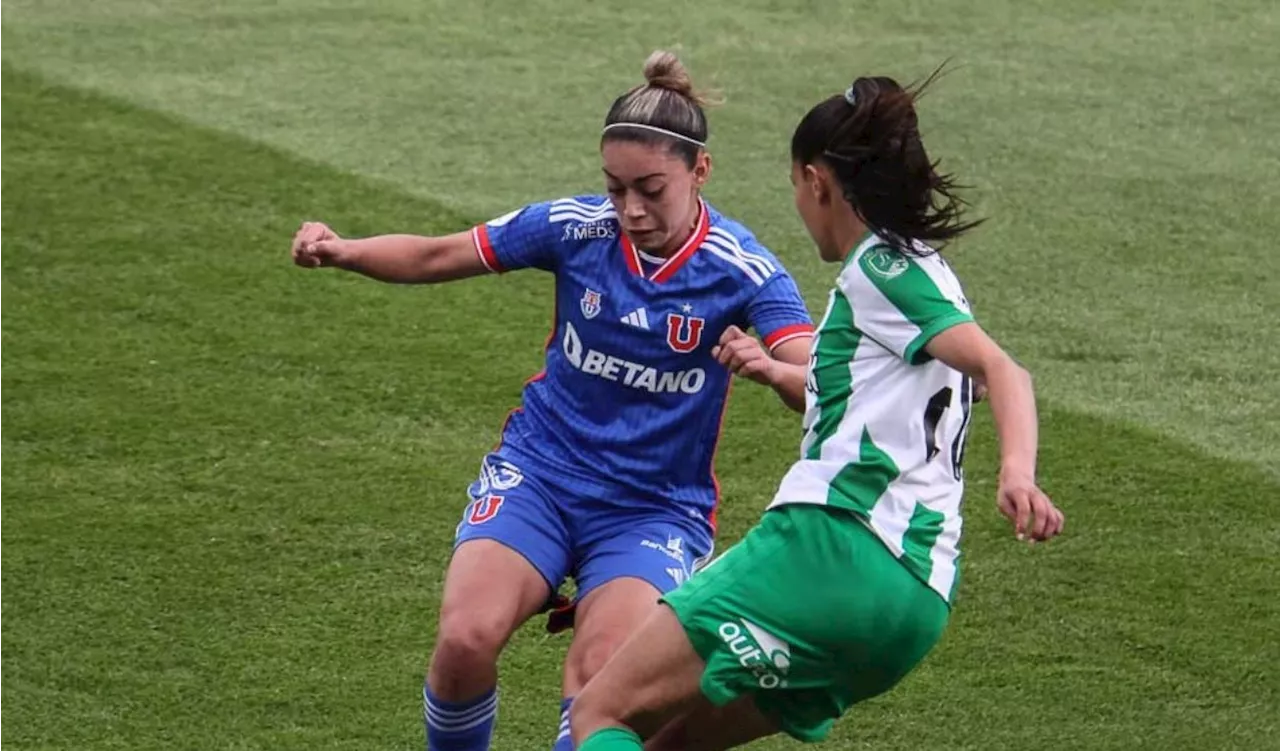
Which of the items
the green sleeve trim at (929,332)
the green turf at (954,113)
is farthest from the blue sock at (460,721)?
the green turf at (954,113)

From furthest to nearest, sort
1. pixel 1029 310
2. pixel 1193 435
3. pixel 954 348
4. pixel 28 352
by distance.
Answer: pixel 1029 310 < pixel 28 352 < pixel 1193 435 < pixel 954 348

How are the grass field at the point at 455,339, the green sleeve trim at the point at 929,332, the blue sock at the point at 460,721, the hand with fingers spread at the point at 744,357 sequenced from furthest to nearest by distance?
→ the grass field at the point at 455,339 → the blue sock at the point at 460,721 → the hand with fingers spread at the point at 744,357 → the green sleeve trim at the point at 929,332

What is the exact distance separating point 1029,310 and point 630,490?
3974 mm

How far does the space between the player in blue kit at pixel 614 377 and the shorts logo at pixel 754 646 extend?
74 cm

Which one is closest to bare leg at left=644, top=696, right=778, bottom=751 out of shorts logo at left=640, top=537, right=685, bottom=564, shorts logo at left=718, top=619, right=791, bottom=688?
shorts logo at left=718, top=619, right=791, bottom=688

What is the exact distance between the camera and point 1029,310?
8695 mm

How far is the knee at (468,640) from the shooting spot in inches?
188

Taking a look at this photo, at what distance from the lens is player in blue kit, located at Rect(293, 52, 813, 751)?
4.92 meters

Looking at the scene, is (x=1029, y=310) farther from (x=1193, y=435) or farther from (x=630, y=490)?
(x=630, y=490)

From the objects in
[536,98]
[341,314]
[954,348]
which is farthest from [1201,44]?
[954,348]

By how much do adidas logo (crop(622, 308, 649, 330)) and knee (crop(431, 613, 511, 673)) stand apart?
757 mm

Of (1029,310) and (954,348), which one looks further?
(1029,310)

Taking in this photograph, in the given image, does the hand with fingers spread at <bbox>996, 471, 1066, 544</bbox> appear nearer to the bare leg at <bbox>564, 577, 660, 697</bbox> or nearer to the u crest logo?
the bare leg at <bbox>564, 577, 660, 697</bbox>

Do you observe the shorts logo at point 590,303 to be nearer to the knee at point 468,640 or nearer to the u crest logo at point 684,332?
the u crest logo at point 684,332
